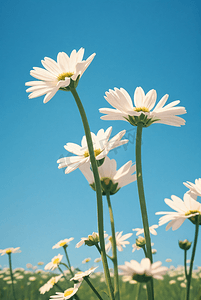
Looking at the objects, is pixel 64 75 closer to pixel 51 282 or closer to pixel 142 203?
pixel 142 203

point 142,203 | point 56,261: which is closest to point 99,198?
point 142,203

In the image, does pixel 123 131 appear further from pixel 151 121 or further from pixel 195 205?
pixel 195 205

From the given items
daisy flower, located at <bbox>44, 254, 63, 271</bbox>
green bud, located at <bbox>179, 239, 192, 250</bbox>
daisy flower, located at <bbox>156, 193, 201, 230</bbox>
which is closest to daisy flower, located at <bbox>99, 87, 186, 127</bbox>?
daisy flower, located at <bbox>156, 193, 201, 230</bbox>

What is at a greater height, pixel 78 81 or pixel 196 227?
pixel 78 81

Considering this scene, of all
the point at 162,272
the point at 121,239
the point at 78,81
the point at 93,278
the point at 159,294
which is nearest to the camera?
the point at 162,272

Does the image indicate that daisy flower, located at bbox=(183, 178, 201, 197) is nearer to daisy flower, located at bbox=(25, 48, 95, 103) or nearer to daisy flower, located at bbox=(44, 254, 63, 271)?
daisy flower, located at bbox=(25, 48, 95, 103)

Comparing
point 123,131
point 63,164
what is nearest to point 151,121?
point 123,131
